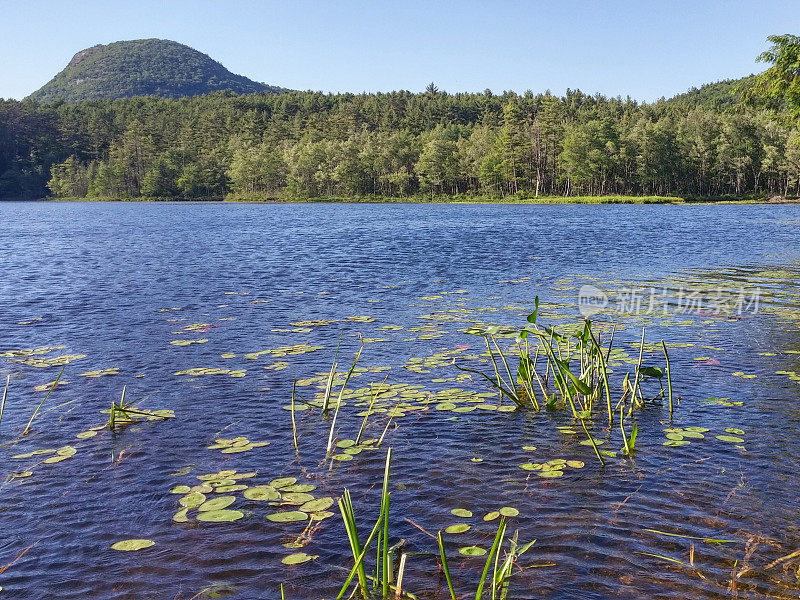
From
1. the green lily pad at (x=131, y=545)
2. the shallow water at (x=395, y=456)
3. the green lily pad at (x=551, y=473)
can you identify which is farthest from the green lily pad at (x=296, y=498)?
the green lily pad at (x=551, y=473)

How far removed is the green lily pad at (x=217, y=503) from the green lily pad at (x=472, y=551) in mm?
2475

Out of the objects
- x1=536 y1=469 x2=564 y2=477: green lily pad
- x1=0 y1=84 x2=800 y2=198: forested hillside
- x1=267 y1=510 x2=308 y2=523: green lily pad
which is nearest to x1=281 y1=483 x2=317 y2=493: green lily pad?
x1=267 y1=510 x2=308 y2=523: green lily pad

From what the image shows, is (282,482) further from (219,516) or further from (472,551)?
(472,551)

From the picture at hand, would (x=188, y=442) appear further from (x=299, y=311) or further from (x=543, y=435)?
(x=299, y=311)

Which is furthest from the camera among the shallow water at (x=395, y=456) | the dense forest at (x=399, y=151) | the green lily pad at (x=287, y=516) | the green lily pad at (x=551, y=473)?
the dense forest at (x=399, y=151)

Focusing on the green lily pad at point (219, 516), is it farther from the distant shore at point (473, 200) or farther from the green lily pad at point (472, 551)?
the distant shore at point (473, 200)

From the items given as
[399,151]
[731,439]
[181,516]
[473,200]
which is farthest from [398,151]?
[181,516]

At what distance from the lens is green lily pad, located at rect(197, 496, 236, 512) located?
640 centimetres

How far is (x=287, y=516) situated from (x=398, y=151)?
13470 cm

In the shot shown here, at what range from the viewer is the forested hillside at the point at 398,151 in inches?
4717

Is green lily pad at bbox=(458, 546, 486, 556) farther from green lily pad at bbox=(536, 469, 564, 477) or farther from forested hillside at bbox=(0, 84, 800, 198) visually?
forested hillside at bbox=(0, 84, 800, 198)

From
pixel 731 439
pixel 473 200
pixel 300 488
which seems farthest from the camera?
pixel 473 200

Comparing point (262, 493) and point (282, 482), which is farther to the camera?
point (282, 482)

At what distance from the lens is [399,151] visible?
136m
